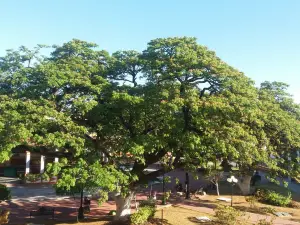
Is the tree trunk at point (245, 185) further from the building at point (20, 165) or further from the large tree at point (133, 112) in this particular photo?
the building at point (20, 165)

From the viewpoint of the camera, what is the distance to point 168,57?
703 inches

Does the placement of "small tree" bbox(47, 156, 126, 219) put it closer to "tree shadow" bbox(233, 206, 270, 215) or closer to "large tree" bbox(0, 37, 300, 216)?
"large tree" bbox(0, 37, 300, 216)

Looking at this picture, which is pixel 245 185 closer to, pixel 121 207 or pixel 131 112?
pixel 121 207

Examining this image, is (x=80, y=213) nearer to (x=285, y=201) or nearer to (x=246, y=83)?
(x=246, y=83)

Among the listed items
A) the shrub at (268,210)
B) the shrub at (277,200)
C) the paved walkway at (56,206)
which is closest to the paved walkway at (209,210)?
the paved walkway at (56,206)

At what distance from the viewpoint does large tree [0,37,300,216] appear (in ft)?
49.0

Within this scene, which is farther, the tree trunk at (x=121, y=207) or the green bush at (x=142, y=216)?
the tree trunk at (x=121, y=207)

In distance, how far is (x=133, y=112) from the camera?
16719 millimetres

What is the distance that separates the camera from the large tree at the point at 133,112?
14922mm

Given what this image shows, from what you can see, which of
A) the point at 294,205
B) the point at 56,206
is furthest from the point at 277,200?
the point at 56,206

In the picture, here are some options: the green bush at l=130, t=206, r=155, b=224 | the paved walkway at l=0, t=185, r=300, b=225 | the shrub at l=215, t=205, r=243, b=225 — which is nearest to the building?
the paved walkway at l=0, t=185, r=300, b=225

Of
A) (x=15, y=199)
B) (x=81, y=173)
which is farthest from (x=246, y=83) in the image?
(x=15, y=199)

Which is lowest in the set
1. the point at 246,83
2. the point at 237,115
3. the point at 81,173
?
the point at 81,173

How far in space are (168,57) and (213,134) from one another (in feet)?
17.6
